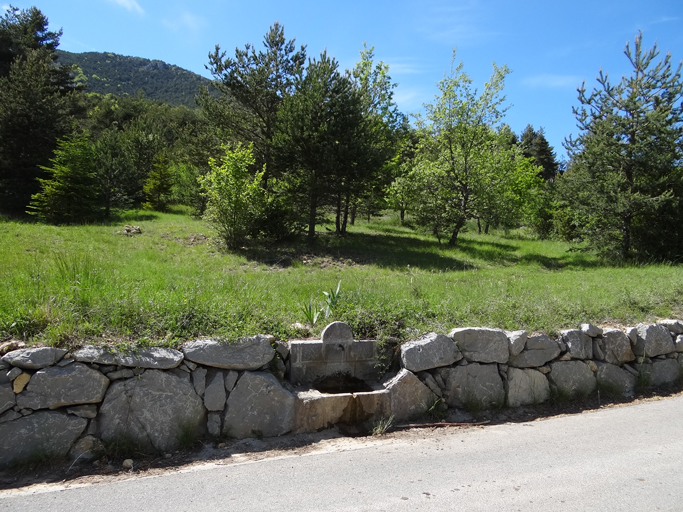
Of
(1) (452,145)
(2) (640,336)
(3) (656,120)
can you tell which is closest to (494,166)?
(1) (452,145)

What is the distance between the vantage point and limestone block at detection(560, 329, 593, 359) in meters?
5.30

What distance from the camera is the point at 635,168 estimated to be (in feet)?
50.9

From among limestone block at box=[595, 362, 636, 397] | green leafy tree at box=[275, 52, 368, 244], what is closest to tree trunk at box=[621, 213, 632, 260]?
green leafy tree at box=[275, 52, 368, 244]

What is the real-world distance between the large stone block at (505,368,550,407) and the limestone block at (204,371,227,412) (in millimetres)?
3227

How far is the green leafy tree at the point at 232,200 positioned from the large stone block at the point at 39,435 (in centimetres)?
1124

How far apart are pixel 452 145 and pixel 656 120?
7.71 metres

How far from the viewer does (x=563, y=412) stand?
498cm

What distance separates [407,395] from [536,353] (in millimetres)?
1776

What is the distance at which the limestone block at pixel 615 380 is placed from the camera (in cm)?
541

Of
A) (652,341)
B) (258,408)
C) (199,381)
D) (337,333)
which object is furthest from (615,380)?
(199,381)

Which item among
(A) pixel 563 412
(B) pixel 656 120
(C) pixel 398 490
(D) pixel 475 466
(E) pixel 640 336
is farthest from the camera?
(B) pixel 656 120

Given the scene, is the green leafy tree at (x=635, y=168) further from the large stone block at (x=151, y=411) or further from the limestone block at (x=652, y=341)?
the large stone block at (x=151, y=411)

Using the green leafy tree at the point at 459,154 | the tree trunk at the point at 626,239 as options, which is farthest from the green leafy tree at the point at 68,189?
the tree trunk at the point at 626,239

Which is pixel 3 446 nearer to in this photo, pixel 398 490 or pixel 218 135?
pixel 398 490
